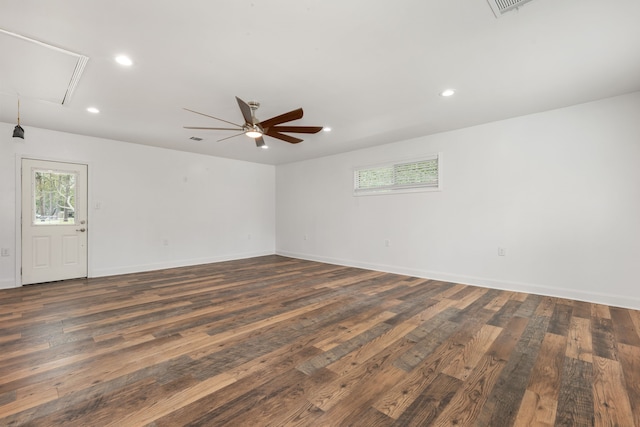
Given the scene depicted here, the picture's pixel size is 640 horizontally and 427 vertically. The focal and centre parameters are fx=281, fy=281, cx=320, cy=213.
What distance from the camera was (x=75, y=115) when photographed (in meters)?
3.98

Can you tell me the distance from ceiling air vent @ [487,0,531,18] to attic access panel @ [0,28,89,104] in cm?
334

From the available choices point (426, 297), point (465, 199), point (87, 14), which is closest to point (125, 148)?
point (87, 14)

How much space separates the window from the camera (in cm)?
504

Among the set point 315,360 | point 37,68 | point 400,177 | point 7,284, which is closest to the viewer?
point 315,360

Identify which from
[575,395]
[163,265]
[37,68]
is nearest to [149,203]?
[163,265]

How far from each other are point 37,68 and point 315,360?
3.73m

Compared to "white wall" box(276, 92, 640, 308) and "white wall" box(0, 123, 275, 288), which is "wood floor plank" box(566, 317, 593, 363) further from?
"white wall" box(0, 123, 275, 288)

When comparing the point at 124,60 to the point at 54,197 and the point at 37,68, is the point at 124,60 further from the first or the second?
the point at 54,197

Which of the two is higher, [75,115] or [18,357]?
[75,115]

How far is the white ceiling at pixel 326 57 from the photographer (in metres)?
1.98

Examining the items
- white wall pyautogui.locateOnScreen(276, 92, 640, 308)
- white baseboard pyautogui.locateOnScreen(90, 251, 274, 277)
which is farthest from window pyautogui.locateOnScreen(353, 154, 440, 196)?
white baseboard pyautogui.locateOnScreen(90, 251, 274, 277)

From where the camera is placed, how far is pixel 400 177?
5.46 metres

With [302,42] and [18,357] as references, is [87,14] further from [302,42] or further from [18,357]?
[18,357]

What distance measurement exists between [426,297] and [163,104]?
Answer: 14.1 feet
